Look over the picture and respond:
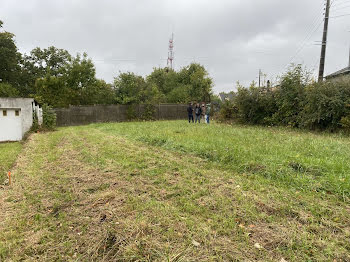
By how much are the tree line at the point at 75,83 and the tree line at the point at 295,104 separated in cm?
981

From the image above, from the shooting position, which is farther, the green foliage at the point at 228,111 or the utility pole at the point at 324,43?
the green foliage at the point at 228,111

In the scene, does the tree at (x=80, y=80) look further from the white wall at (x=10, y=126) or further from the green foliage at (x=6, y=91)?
the white wall at (x=10, y=126)

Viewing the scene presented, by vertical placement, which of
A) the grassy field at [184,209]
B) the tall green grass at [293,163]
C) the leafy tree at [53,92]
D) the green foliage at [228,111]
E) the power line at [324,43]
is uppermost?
the power line at [324,43]

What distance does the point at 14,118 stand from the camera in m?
11.0

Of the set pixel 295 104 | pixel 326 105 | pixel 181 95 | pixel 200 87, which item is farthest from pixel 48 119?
pixel 200 87

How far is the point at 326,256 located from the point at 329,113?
883 cm

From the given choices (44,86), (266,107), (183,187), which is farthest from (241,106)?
(44,86)

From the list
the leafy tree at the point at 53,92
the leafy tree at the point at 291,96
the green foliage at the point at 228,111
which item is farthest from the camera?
the leafy tree at the point at 53,92

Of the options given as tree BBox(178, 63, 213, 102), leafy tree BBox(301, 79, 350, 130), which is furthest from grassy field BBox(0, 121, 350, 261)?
tree BBox(178, 63, 213, 102)

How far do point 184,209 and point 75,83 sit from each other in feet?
80.6

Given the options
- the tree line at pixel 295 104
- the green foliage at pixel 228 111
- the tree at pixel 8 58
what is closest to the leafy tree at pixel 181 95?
the green foliage at pixel 228 111

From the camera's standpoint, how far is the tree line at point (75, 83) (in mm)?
20641

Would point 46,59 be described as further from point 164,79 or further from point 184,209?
point 184,209

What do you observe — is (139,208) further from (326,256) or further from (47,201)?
(326,256)
